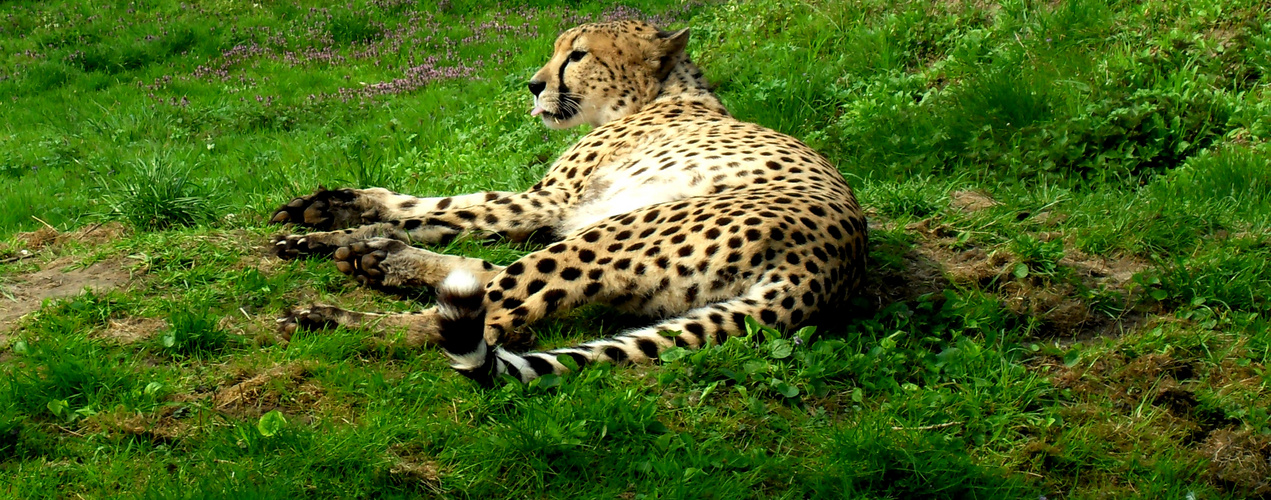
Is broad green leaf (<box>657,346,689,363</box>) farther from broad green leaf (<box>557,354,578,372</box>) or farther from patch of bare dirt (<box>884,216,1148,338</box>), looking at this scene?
patch of bare dirt (<box>884,216,1148,338</box>)

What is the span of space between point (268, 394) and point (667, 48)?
3141 mm

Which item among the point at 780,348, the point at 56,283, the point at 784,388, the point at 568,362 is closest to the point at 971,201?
the point at 780,348

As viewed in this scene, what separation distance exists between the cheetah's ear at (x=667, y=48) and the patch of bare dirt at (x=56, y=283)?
2.76 metres

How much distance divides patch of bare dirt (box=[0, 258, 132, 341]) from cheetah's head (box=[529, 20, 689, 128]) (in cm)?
228

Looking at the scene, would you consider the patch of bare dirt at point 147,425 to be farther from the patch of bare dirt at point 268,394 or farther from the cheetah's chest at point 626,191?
the cheetah's chest at point 626,191

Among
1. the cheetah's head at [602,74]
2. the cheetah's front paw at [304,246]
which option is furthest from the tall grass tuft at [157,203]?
the cheetah's head at [602,74]

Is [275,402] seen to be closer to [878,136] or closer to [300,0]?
[878,136]

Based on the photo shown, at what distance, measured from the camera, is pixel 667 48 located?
18.5 feet

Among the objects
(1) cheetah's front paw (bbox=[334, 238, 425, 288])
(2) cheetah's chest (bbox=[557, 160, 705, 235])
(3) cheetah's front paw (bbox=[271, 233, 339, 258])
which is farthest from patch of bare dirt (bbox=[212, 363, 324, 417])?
(2) cheetah's chest (bbox=[557, 160, 705, 235])

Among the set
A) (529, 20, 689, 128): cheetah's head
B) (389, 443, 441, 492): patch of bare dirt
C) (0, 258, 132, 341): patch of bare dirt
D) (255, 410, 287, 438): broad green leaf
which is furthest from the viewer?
(529, 20, 689, 128): cheetah's head

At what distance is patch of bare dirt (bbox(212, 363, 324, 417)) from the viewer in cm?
309

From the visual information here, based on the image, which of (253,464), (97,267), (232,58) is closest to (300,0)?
(232,58)

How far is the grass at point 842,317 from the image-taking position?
9.33ft

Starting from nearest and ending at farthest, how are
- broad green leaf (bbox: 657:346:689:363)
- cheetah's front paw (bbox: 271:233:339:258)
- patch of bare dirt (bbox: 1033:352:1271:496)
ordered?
patch of bare dirt (bbox: 1033:352:1271:496) < broad green leaf (bbox: 657:346:689:363) < cheetah's front paw (bbox: 271:233:339:258)
